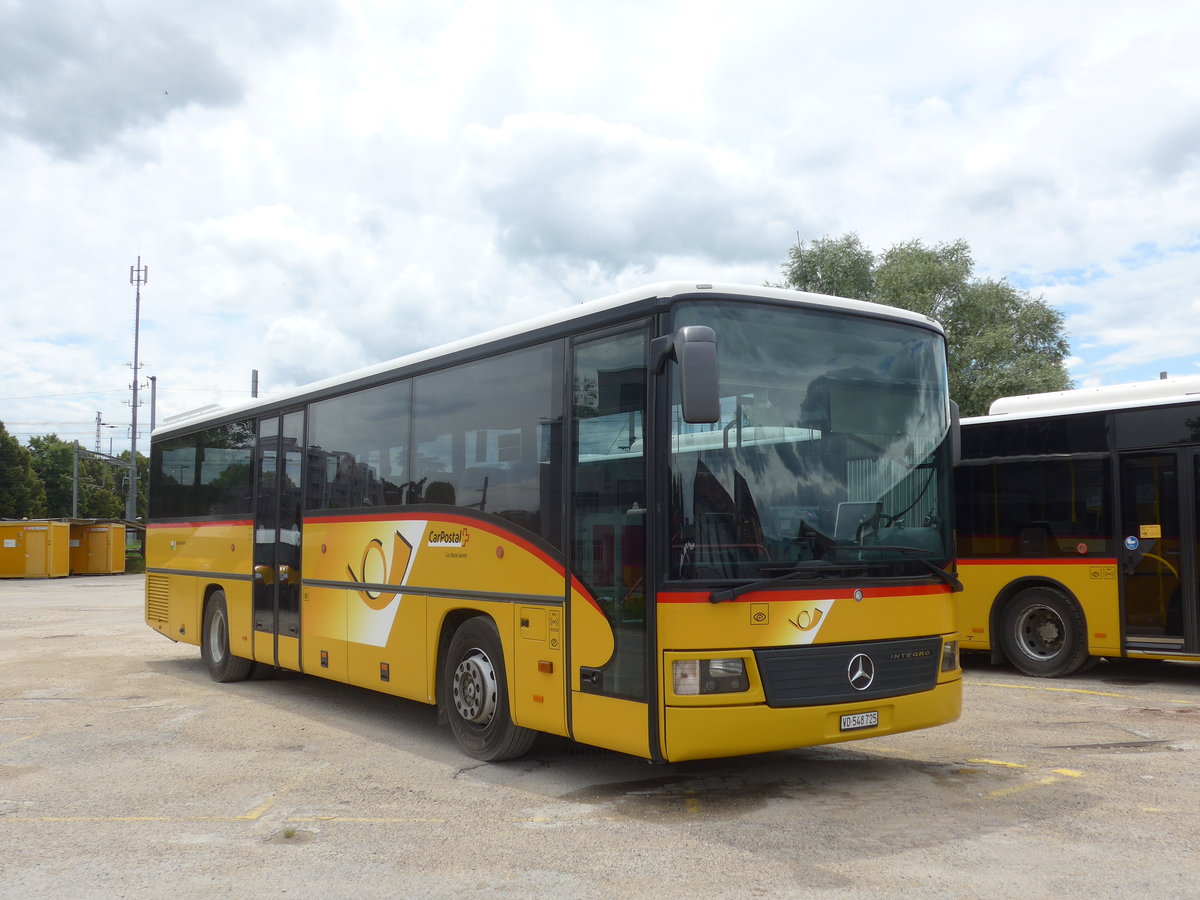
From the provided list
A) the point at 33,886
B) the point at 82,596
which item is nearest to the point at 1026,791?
the point at 33,886

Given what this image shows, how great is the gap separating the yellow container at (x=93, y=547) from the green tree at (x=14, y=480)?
38.5 m

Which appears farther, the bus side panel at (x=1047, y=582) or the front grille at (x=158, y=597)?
the front grille at (x=158, y=597)

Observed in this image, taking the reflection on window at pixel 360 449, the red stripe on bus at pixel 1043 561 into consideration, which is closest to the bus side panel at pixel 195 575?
the reflection on window at pixel 360 449

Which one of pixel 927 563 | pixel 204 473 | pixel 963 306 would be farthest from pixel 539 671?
pixel 963 306

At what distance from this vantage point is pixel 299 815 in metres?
6.70

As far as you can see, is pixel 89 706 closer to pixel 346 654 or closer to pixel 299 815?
pixel 346 654

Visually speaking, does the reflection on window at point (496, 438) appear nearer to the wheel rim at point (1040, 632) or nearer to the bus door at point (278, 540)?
the bus door at point (278, 540)

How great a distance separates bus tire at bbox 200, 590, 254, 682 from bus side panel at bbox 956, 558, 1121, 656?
8.02 meters

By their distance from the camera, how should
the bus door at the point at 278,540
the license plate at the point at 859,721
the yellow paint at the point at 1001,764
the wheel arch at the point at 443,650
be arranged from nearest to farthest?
the license plate at the point at 859,721 → the yellow paint at the point at 1001,764 → the wheel arch at the point at 443,650 → the bus door at the point at 278,540

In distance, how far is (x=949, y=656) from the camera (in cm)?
742

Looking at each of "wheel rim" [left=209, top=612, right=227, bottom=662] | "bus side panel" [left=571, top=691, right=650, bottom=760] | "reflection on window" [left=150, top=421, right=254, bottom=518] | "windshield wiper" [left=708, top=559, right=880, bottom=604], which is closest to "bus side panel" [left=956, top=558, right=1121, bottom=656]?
"windshield wiper" [left=708, top=559, right=880, bottom=604]

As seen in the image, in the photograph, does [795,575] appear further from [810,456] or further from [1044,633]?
[1044,633]

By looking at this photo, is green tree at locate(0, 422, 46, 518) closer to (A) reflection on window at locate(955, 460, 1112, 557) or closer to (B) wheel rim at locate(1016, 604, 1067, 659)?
(A) reflection on window at locate(955, 460, 1112, 557)

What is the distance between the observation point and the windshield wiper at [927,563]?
23.0ft
